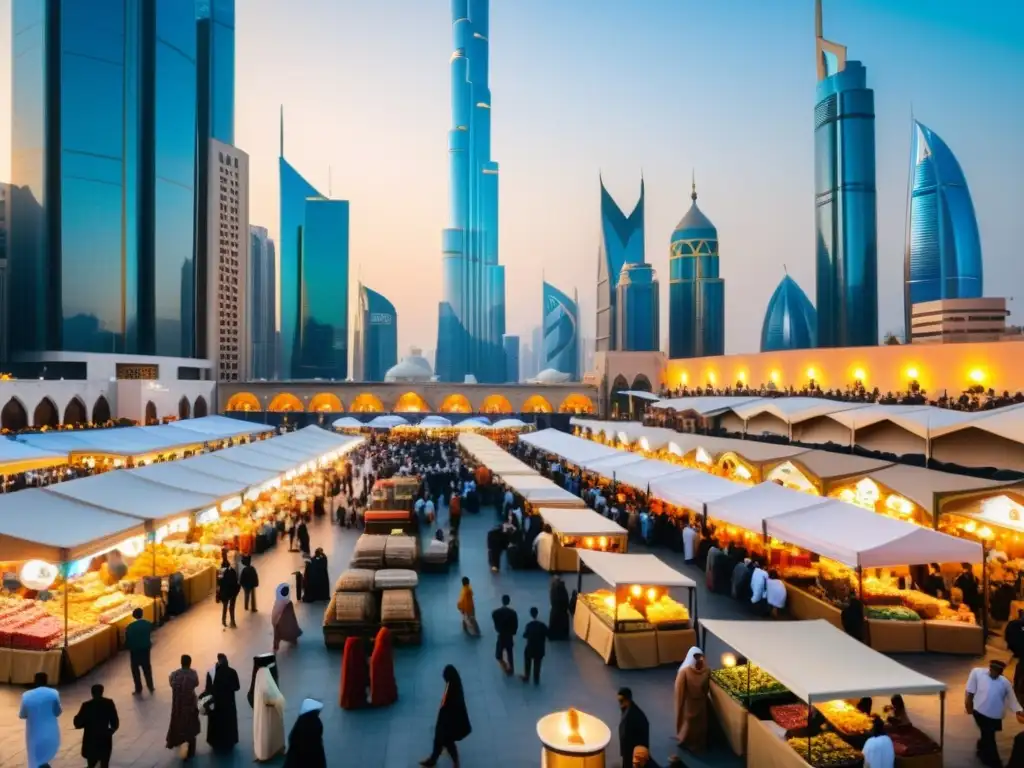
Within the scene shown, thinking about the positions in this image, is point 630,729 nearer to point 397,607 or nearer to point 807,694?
point 807,694

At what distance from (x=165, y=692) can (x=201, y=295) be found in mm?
74713

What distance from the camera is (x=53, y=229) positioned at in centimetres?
5916

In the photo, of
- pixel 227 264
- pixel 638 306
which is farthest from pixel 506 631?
pixel 638 306

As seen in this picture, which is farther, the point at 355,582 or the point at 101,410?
the point at 101,410

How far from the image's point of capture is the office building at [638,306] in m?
114

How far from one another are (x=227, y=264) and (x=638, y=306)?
64081 mm

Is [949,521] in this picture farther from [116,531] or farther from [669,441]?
[116,531]

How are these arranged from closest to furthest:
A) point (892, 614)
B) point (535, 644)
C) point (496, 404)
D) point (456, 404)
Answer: point (535, 644) < point (892, 614) < point (496, 404) < point (456, 404)

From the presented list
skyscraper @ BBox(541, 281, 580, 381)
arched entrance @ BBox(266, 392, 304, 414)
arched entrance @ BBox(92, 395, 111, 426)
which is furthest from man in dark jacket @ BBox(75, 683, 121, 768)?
skyscraper @ BBox(541, 281, 580, 381)

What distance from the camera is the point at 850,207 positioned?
8425cm

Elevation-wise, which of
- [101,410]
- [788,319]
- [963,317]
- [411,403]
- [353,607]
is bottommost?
[353,607]

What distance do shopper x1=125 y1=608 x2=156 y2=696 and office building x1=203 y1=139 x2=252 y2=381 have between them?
2787 inches

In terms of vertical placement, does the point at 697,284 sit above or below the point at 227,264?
above

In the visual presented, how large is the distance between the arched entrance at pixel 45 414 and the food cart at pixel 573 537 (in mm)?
35344
